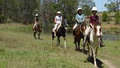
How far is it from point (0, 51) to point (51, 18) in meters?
70.0

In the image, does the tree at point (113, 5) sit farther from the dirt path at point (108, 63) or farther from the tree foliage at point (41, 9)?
the dirt path at point (108, 63)

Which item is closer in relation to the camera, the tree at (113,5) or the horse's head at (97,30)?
the horse's head at (97,30)

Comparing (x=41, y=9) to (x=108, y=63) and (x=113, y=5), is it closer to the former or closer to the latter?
(x=113, y=5)

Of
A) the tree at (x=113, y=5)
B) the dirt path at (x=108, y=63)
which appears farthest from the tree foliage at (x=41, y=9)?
the dirt path at (x=108, y=63)

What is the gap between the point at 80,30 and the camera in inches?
769

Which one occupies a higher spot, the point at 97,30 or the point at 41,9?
the point at 97,30

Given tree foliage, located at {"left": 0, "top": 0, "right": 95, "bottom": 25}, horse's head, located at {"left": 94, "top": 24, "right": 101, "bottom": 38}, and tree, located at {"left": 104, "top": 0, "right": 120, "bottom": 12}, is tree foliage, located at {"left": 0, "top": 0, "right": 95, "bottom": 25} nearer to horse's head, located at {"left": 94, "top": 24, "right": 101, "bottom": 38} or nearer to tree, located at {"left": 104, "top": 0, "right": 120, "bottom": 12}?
tree, located at {"left": 104, "top": 0, "right": 120, "bottom": 12}

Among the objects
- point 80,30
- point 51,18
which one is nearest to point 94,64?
point 80,30

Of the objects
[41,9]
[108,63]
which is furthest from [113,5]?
[108,63]

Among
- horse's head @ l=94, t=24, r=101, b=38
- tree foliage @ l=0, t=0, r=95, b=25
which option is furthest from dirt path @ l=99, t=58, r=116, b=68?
tree foliage @ l=0, t=0, r=95, b=25

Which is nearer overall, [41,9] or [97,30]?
[97,30]

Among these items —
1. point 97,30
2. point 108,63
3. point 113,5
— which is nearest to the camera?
point 97,30

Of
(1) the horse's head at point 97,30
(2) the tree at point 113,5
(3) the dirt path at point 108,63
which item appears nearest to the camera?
(1) the horse's head at point 97,30

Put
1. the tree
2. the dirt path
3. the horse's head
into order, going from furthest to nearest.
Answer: the tree → the dirt path → the horse's head
